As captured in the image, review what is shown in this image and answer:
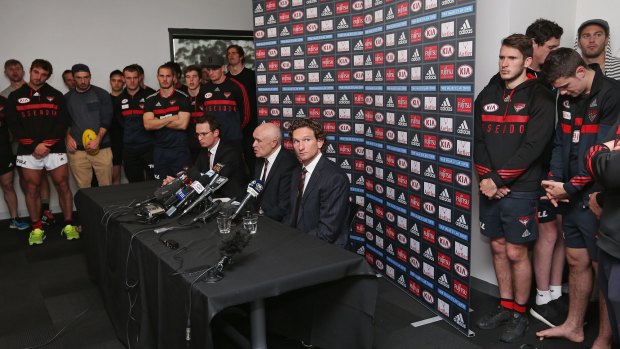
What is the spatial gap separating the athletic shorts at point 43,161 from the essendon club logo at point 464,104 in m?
4.16

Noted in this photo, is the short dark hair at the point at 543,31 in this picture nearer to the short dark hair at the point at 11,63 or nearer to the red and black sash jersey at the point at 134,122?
the red and black sash jersey at the point at 134,122

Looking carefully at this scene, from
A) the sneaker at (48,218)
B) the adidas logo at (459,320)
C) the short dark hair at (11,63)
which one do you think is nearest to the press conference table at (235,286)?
the adidas logo at (459,320)

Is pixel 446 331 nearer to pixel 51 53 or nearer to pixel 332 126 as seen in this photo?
pixel 332 126

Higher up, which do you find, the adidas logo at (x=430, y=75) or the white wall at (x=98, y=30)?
the white wall at (x=98, y=30)

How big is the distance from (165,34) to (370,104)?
3.84 metres

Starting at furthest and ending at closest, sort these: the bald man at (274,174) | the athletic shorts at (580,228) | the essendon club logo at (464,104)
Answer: the bald man at (274,174) → the essendon club logo at (464,104) → the athletic shorts at (580,228)

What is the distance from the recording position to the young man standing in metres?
2.85

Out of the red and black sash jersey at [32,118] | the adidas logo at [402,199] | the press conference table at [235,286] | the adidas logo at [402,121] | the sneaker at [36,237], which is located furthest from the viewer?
the red and black sash jersey at [32,118]

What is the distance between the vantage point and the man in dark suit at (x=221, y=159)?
3.58 m

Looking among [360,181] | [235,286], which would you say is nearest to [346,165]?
[360,181]

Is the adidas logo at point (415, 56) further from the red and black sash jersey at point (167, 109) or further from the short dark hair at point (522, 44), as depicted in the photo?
the red and black sash jersey at point (167, 109)

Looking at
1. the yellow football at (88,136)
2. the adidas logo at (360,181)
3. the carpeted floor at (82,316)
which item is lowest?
the carpeted floor at (82,316)

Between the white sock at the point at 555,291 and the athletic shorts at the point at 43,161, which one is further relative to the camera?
the athletic shorts at the point at 43,161

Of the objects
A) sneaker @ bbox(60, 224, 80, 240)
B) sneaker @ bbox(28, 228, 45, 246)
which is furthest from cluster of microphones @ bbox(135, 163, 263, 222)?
sneaker @ bbox(28, 228, 45, 246)
